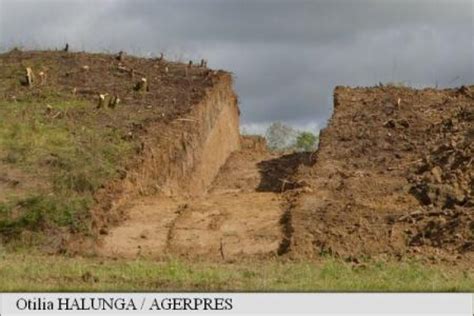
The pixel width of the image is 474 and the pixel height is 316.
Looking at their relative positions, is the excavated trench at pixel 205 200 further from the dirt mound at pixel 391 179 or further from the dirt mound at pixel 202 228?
the dirt mound at pixel 391 179

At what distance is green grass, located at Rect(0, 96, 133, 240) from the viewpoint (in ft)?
53.3

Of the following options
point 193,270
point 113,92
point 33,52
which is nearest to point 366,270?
point 193,270

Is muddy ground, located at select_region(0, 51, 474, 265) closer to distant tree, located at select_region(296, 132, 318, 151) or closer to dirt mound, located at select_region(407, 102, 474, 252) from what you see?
dirt mound, located at select_region(407, 102, 474, 252)

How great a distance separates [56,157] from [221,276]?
23.4 feet

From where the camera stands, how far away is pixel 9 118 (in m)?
21.2

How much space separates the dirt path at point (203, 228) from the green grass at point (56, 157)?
0.78m

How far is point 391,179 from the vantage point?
18.7 metres

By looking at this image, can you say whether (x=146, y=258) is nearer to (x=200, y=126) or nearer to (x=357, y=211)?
(x=357, y=211)

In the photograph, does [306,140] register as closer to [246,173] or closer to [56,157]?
[246,173]

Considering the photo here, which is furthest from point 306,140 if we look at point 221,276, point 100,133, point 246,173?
point 221,276

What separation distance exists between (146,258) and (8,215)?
275cm

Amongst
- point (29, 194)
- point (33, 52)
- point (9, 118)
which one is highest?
point (33, 52)

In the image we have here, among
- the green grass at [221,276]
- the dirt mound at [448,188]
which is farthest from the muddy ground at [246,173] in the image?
the green grass at [221,276]

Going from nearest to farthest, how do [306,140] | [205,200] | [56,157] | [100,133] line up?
1. [205,200]
2. [56,157]
3. [100,133]
4. [306,140]
